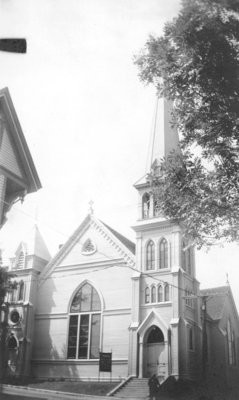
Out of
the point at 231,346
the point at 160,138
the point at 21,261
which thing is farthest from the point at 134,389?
the point at 160,138

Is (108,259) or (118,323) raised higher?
(108,259)

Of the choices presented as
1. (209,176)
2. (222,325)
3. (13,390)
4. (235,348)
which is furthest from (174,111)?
(235,348)

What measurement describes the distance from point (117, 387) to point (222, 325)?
15690 mm

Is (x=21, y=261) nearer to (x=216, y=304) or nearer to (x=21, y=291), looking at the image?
(x=21, y=291)

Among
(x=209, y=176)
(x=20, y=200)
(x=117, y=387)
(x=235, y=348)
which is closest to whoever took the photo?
(x=209, y=176)

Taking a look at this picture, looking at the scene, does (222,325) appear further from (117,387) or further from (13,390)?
(13,390)

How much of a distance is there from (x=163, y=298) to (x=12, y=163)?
19248mm

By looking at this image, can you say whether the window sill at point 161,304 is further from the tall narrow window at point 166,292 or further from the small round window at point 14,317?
the small round window at point 14,317

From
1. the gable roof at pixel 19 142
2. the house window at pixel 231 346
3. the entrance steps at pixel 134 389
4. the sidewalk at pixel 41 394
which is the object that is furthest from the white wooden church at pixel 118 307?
the gable roof at pixel 19 142

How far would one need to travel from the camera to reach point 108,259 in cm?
3606

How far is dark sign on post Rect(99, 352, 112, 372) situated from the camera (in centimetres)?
3042

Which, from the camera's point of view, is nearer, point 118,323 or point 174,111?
point 174,111

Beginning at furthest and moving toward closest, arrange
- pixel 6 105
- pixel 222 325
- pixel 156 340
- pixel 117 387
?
pixel 222 325 < pixel 156 340 < pixel 117 387 < pixel 6 105

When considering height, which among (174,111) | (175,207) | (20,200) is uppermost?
(174,111)
